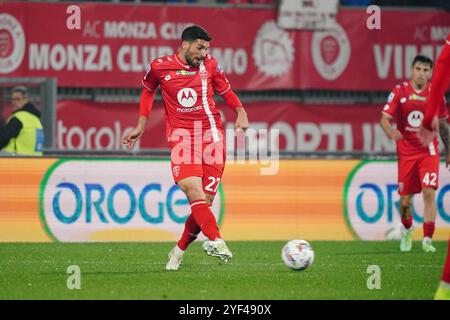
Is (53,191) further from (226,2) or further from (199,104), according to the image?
(226,2)

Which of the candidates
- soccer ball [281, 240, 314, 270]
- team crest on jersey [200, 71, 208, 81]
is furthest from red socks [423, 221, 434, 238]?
team crest on jersey [200, 71, 208, 81]

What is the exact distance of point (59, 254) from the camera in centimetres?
1412

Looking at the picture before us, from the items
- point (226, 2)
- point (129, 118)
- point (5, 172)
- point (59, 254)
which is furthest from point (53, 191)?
point (226, 2)

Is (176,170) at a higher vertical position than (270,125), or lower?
lower

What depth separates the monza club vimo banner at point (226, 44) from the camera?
20359mm

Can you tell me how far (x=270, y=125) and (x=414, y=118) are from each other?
5.72 metres

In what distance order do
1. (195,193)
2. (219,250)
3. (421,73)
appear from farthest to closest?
(421,73) < (195,193) < (219,250)

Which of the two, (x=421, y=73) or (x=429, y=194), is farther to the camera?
(x=421, y=73)

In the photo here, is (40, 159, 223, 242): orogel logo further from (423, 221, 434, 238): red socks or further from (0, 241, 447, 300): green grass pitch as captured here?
(423, 221, 434, 238): red socks

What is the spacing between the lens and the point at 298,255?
11.4 m

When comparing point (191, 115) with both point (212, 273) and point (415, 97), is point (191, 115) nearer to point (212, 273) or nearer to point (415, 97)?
point (212, 273)

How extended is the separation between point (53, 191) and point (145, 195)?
133 cm

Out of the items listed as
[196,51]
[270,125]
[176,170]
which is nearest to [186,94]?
[196,51]
